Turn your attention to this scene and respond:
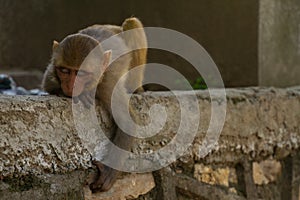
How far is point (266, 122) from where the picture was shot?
4039 millimetres

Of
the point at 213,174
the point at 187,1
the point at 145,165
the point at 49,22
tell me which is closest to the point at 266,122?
the point at 213,174

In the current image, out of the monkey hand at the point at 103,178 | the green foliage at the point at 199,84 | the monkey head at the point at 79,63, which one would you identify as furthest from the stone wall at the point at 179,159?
the green foliage at the point at 199,84

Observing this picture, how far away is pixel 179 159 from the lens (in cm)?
353

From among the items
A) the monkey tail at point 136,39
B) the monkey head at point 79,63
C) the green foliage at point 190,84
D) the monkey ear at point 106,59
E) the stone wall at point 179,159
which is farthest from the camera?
the green foliage at point 190,84

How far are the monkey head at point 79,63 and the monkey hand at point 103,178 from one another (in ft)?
1.27

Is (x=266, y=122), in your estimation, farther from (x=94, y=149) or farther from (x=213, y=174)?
(x=94, y=149)

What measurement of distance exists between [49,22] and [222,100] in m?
3.38

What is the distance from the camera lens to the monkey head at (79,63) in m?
3.18

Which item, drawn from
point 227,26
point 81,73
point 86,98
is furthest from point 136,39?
point 86,98

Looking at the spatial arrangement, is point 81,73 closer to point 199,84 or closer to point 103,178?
point 103,178

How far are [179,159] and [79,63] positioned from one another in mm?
807

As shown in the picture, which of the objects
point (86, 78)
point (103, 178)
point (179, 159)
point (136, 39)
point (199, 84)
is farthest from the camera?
point (199, 84)

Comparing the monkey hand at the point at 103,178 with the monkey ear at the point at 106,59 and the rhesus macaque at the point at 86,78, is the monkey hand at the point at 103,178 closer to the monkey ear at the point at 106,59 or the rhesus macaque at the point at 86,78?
the rhesus macaque at the point at 86,78

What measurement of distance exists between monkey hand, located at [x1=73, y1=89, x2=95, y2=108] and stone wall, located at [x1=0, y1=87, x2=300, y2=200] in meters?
0.06
